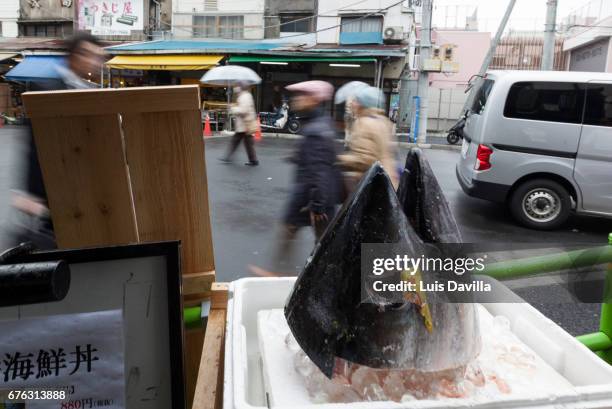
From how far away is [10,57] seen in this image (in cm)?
2364

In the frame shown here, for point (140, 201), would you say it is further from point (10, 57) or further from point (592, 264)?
point (10, 57)

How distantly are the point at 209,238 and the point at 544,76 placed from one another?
22.2 ft

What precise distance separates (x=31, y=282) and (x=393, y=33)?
2290 cm

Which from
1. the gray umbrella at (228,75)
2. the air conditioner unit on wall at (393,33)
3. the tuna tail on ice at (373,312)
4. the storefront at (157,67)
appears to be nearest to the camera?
the tuna tail on ice at (373,312)

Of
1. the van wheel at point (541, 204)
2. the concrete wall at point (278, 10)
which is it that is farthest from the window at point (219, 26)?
the van wheel at point (541, 204)

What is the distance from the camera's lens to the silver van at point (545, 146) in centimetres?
673

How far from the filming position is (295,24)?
79.1 feet

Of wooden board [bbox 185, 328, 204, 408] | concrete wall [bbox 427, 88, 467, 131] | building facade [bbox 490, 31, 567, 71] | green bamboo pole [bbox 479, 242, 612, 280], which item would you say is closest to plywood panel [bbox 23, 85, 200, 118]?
wooden board [bbox 185, 328, 204, 408]

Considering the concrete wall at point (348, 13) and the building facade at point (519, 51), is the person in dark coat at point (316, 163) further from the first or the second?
the building facade at point (519, 51)

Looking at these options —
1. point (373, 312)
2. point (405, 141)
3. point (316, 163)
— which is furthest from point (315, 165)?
point (405, 141)

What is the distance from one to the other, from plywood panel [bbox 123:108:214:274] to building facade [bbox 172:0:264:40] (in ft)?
→ 79.8

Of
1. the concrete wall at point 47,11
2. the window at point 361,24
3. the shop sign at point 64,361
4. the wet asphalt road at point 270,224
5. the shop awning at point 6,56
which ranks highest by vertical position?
the concrete wall at point 47,11

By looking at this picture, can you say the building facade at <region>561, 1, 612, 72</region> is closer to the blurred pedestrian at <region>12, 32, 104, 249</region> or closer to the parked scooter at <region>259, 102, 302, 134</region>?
the parked scooter at <region>259, 102, 302, 134</region>

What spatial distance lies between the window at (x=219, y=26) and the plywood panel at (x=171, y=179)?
24.8m
